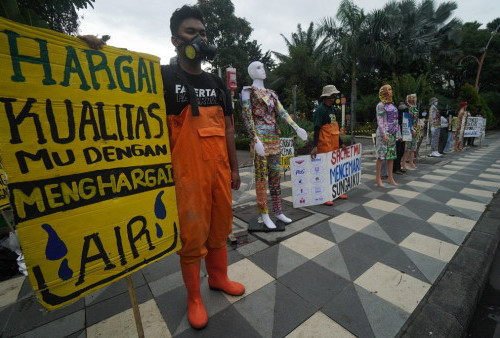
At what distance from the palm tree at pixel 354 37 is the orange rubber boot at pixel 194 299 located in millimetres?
17521

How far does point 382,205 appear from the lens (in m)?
3.77

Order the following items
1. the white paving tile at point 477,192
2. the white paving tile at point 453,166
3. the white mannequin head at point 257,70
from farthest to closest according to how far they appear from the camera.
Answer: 1. the white paving tile at point 453,166
2. the white paving tile at point 477,192
3. the white mannequin head at point 257,70

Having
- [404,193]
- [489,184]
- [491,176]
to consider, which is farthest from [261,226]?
[491,176]

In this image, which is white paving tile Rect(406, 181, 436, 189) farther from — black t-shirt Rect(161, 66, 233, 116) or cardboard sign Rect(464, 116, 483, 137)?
cardboard sign Rect(464, 116, 483, 137)

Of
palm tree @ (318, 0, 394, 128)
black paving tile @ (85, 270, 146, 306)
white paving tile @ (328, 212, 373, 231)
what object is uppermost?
palm tree @ (318, 0, 394, 128)

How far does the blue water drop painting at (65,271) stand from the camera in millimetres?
1004

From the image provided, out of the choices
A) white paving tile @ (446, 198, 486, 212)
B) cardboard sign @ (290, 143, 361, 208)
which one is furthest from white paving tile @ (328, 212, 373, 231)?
white paving tile @ (446, 198, 486, 212)

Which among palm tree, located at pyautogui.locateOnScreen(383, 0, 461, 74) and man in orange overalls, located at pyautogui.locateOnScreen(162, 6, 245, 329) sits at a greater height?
palm tree, located at pyautogui.locateOnScreen(383, 0, 461, 74)

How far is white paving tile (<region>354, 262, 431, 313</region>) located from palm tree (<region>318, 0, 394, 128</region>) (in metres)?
16.5

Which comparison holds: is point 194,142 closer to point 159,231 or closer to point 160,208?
point 160,208

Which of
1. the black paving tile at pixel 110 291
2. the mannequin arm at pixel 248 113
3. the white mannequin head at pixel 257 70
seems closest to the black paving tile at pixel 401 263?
the mannequin arm at pixel 248 113

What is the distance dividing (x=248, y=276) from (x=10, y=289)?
2.10 meters

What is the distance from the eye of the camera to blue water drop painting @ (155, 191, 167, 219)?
1.33 m

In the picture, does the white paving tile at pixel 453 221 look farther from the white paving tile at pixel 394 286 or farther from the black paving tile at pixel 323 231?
the white paving tile at pixel 394 286
